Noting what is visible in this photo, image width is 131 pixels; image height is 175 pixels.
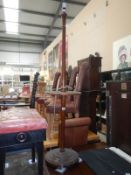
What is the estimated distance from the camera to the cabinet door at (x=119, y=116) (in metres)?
1.90

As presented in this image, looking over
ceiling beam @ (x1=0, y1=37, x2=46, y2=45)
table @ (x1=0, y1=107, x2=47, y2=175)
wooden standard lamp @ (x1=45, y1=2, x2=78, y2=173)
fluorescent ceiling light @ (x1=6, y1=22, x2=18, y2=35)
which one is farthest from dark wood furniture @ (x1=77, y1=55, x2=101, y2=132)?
ceiling beam @ (x1=0, y1=37, x2=46, y2=45)

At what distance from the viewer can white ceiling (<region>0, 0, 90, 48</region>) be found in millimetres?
5285

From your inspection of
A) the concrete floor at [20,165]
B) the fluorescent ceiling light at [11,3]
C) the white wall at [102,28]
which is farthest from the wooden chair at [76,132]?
the fluorescent ceiling light at [11,3]

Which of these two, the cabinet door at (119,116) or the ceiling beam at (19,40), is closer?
the cabinet door at (119,116)

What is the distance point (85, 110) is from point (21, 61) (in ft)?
29.2

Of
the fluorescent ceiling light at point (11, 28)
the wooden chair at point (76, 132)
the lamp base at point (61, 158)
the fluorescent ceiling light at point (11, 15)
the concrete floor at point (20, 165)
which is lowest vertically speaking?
the concrete floor at point (20, 165)

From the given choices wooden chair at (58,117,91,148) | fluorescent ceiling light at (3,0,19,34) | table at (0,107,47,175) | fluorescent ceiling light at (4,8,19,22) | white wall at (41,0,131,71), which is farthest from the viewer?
fluorescent ceiling light at (4,8,19,22)

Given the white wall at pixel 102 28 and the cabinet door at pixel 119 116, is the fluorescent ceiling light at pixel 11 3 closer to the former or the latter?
the white wall at pixel 102 28

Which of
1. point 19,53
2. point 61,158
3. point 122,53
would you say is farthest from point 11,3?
point 19,53

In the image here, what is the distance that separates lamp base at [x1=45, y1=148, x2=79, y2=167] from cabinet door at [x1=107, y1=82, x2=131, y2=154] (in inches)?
21.4

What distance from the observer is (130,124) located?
186 centimetres

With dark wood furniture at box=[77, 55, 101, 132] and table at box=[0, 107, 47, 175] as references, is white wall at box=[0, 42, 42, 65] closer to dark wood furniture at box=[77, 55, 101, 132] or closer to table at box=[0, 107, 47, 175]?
dark wood furniture at box=[77, 55, 101, 132]

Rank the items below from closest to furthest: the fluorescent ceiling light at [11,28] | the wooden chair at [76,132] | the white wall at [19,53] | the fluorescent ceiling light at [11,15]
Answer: the wooden chair at [76,132] < the fluorescent ceiling light at [11,15] < the fluorescent ceiling light at [11,28] < the white wall at [19,53]

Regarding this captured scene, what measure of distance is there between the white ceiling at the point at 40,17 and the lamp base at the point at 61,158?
427 centimetres
